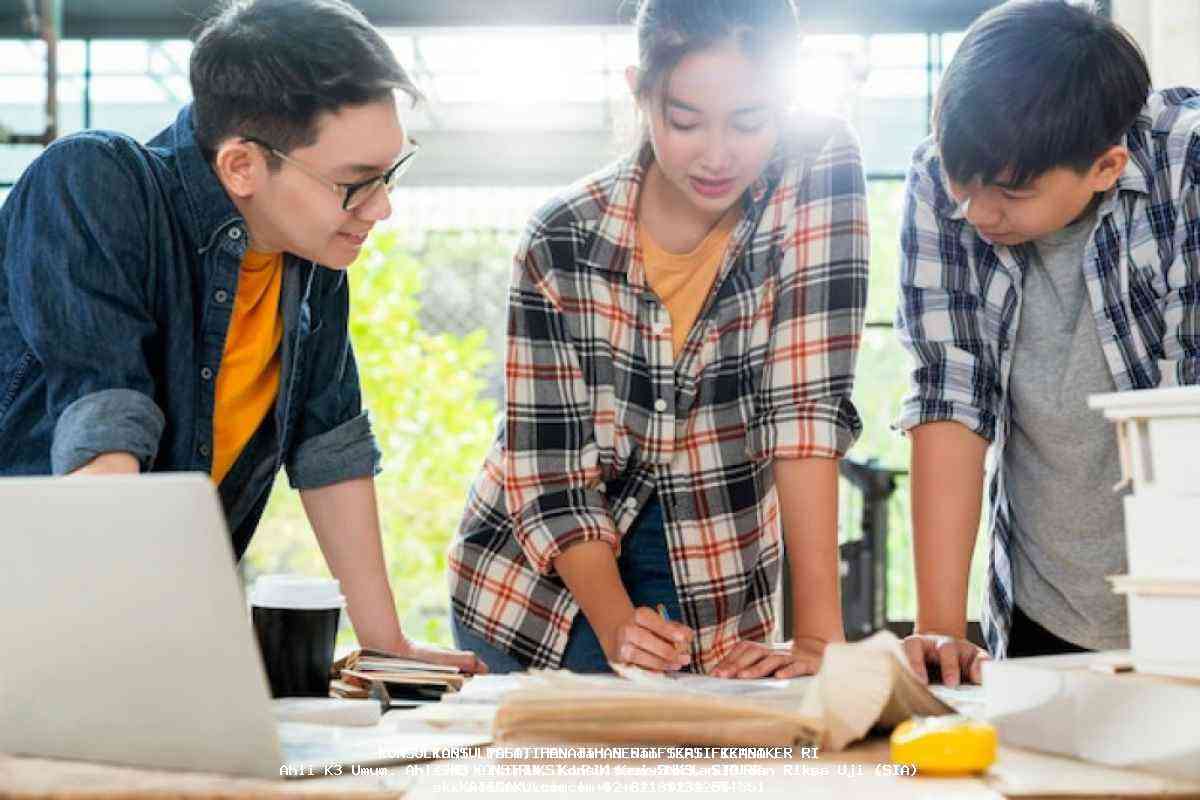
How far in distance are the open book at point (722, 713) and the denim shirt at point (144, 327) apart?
0.52 metres

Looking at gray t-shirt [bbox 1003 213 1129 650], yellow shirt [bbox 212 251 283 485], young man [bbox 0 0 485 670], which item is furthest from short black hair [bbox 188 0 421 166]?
gray t-shirt [bbox 1003 213 1129 650]

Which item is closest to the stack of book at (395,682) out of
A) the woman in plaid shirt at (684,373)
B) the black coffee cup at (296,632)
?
the black coffee cup at (296,632)

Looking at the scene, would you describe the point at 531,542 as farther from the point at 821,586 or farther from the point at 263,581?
the point at 263,581

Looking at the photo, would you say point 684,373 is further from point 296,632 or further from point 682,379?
point 296,632

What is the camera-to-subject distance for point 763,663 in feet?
4.60

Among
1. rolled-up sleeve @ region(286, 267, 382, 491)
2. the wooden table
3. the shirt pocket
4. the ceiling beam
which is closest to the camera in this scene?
the wooden table

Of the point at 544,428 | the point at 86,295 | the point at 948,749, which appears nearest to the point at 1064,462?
the point at 544,428

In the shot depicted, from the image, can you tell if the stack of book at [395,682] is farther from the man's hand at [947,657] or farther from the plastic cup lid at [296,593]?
the man's hand at [947,657]

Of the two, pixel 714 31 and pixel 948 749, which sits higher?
pixel 714 31

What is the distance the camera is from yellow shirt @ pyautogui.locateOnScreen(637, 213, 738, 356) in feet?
5.58

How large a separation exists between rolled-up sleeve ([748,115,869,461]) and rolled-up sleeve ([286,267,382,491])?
47cm

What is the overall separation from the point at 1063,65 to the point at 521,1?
7.52 feet

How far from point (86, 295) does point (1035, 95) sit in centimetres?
96

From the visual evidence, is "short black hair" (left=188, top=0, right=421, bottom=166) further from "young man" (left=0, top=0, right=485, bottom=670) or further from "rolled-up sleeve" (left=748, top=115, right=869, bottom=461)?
"rolled-up sleeve" (left=748, top=115, right=869, bottom=461)
